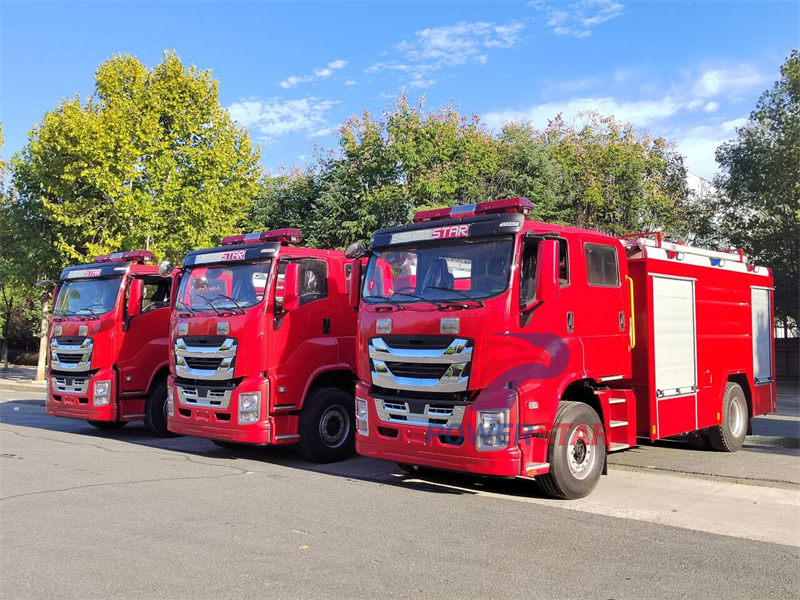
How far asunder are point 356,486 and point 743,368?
6.55 metres

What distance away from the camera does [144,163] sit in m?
21.0

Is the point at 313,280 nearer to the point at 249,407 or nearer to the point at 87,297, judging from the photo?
the point at 249,407

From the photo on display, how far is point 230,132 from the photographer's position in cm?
2206

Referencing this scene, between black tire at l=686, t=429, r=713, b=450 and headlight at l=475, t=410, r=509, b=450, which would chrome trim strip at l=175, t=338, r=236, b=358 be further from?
black tire at l=686, t=429, r=713, b=450

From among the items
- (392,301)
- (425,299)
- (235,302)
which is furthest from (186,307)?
(425,299)

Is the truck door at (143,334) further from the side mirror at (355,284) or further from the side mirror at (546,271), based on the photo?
the side mirror at (546,271)

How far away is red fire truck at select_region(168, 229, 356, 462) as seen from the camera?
9.73 meters

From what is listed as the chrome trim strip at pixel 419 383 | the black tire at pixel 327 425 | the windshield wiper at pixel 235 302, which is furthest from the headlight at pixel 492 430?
the windshield wiper at pixel 235 302

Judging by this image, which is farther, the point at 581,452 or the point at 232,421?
the point at 232,421

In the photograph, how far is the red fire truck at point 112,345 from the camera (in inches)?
485

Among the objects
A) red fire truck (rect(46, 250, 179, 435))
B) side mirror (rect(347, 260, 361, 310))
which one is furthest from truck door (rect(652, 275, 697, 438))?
red fire truck (rect(46, 250, 179, 435))

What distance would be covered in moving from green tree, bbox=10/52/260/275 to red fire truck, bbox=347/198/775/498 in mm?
13134

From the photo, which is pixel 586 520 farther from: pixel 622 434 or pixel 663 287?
pixel 663 287

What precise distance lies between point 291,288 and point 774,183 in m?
18.0
